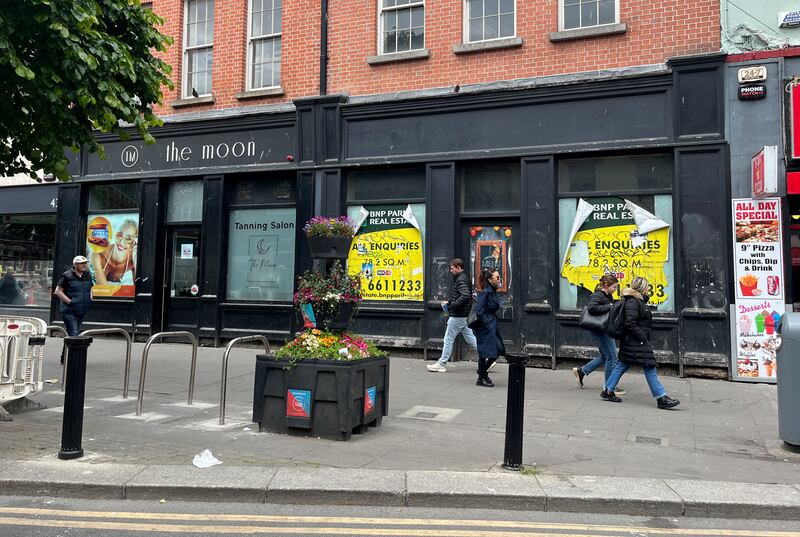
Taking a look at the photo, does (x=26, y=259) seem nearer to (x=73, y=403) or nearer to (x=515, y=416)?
(x=73, y=403)

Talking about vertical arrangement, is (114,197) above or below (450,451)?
above

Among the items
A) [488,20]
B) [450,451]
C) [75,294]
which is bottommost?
[450,451]

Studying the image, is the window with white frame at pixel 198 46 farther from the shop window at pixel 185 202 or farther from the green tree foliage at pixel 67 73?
the green tree foliage at pixel 67 73

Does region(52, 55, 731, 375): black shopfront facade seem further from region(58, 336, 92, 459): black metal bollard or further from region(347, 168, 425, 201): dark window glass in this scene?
region(58, 336, 92, 459): black metal bollard

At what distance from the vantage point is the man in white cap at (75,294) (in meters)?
10.5

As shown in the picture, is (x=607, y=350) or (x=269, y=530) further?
(x=607, y=350)

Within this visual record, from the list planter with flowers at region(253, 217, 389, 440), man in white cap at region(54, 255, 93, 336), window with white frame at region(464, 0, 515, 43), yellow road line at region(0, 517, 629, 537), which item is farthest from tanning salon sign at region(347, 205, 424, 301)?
yellow road line at region(0, 517, 629, 537)

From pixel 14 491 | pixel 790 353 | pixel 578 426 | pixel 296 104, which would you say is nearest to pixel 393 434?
pixel 578 426

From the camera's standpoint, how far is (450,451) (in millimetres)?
5824

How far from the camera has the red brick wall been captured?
1021cm

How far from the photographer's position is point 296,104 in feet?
41.0

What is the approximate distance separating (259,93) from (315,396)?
8605mm

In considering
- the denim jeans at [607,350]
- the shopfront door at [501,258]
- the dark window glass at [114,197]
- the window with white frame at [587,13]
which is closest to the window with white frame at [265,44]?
the dark window glass at [114,197]

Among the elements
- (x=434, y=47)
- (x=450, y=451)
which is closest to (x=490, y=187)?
(x=434, y=47)
